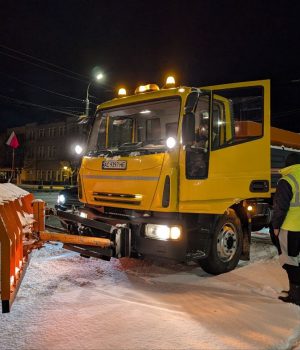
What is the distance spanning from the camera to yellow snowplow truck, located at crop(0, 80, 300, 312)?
17.6ft

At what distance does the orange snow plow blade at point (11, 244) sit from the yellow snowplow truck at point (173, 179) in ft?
0.15

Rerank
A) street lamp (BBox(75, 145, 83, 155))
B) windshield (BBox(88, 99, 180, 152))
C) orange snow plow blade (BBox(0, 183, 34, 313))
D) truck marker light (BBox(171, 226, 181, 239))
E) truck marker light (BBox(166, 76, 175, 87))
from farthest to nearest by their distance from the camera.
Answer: street lamp (BBox(75, 145, 83, 155))
truck marker light (BBox(166, 76, 175, 87))
windshield (BBox(88, 99, 180, 152))
truck marker light (BBox(171, 226, 181, 239))
orange snow plow blade (BBox(0, 183, 34, 313))

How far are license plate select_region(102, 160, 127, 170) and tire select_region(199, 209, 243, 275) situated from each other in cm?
166

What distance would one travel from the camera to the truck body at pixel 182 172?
5410 mm

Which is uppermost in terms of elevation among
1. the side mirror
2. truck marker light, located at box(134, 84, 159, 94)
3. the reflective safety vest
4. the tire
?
truck marker light, located at box(134, 84, 159, 94)

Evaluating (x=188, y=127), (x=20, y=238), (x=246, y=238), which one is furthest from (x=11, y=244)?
(x=246, y=238)

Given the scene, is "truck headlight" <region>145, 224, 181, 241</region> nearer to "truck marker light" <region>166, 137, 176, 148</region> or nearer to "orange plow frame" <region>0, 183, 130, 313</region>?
"orange plow frame" <region>0, 183, 130, 313</region>

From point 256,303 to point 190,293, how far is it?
859 millimetres

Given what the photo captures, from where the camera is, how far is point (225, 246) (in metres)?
6.22

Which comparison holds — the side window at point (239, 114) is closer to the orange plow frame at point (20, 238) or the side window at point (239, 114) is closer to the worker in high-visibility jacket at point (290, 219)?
the worker in high-visibility jacket at point (290, 219)

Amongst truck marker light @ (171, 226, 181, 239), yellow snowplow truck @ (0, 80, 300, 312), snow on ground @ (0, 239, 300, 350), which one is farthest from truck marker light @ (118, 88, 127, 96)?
snow on ground @ (0, 239, 300, 350)

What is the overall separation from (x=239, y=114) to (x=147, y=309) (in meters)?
3.36

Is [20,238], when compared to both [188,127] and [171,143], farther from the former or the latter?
[188,127]

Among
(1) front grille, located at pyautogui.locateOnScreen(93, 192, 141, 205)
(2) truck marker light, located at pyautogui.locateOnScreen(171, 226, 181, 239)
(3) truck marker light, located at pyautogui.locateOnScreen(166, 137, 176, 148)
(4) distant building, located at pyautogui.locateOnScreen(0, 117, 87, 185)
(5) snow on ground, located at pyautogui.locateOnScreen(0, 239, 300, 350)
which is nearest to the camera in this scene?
Result: (5) snow on ground, located at pyautogui.locateOnScreen(0, 239, 300, 350)
